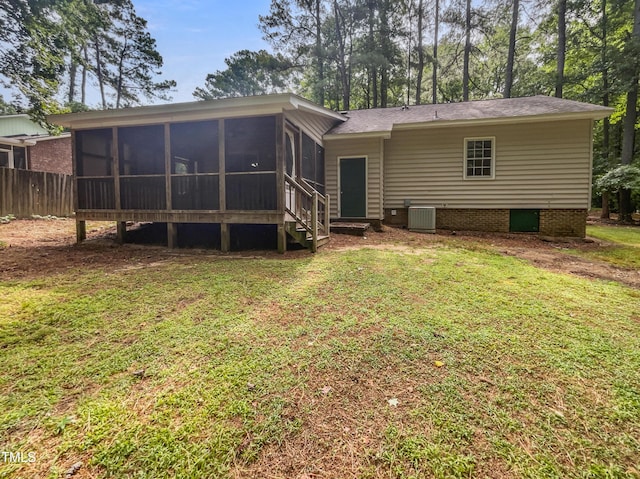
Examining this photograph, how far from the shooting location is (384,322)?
9.84 feet

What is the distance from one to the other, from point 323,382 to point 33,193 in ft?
48.3

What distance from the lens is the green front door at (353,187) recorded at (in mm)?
9914

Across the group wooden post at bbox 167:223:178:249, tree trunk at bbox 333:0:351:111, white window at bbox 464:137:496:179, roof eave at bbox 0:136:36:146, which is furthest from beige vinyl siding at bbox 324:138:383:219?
roof eave at bbox 0:136:36:146

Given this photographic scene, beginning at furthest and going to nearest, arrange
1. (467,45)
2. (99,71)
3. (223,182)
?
(99,71), (467,45), (223,182)

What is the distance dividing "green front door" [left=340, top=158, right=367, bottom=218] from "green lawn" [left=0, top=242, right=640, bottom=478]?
6224 mm

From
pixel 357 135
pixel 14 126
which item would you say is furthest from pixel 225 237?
pixel 14 126

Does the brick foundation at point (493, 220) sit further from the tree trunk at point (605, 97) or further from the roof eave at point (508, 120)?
the tree trunk at point (605, 97)

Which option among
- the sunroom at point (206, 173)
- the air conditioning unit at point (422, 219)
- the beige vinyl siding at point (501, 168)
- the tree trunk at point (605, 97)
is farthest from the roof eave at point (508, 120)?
the tree trunk at point (605, 97)

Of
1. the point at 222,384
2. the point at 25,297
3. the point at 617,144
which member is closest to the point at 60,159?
the point at 25,297

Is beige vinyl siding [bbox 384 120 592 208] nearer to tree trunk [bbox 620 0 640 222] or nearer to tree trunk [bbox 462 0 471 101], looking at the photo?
tree trunk [bbox 620 0 640 222]

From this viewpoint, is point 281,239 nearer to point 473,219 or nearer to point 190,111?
point 190,111

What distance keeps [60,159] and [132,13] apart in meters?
12.0

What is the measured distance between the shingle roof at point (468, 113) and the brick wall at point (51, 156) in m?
16.9

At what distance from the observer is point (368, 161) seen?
9.85 metres
